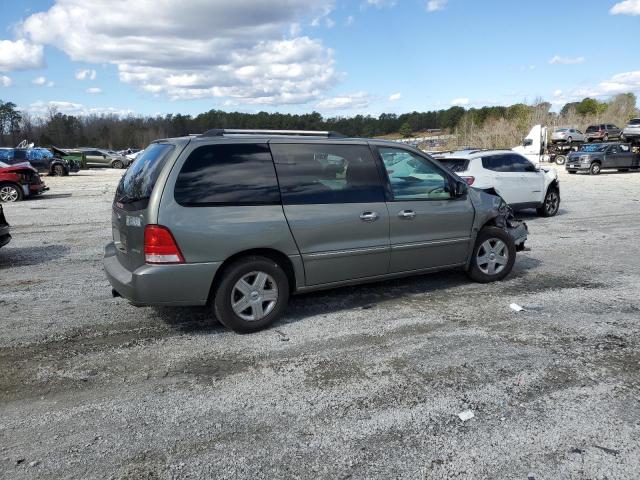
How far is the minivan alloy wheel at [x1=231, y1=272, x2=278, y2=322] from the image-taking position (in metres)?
4.62

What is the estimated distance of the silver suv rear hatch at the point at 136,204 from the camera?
14.3ft

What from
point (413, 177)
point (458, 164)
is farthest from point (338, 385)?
point (458, 164)

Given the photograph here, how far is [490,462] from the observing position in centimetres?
285

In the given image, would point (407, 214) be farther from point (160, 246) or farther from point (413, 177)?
point (160, 246)

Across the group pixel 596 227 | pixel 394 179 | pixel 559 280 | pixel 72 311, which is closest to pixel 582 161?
pixel 596 227

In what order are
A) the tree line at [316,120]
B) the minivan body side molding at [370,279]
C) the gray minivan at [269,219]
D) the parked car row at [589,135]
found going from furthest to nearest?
the tree line at [316,120] < the parked car row at [589,135] < the minivan body side molding at [370,279] < the gray minivan at [269,219]

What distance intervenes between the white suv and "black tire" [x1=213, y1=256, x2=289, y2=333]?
7.23 metres

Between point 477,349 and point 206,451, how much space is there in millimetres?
2433

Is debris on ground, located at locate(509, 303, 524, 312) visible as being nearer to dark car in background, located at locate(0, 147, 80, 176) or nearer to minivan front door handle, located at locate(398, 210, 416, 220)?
minivan front door handle, located at locate(398, 210, 416, 220)

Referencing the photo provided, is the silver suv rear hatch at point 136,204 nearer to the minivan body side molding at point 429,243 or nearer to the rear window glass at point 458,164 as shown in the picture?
the minivan body side molding at point 429,243

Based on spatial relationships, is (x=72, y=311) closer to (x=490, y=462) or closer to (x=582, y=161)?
(x=490, y=462)

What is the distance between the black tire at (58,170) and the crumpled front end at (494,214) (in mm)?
31284

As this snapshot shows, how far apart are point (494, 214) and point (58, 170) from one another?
31.8 meters

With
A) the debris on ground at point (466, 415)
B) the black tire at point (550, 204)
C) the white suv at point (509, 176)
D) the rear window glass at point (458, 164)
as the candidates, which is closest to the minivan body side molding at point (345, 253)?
the debris on ground at point (466, 415)
